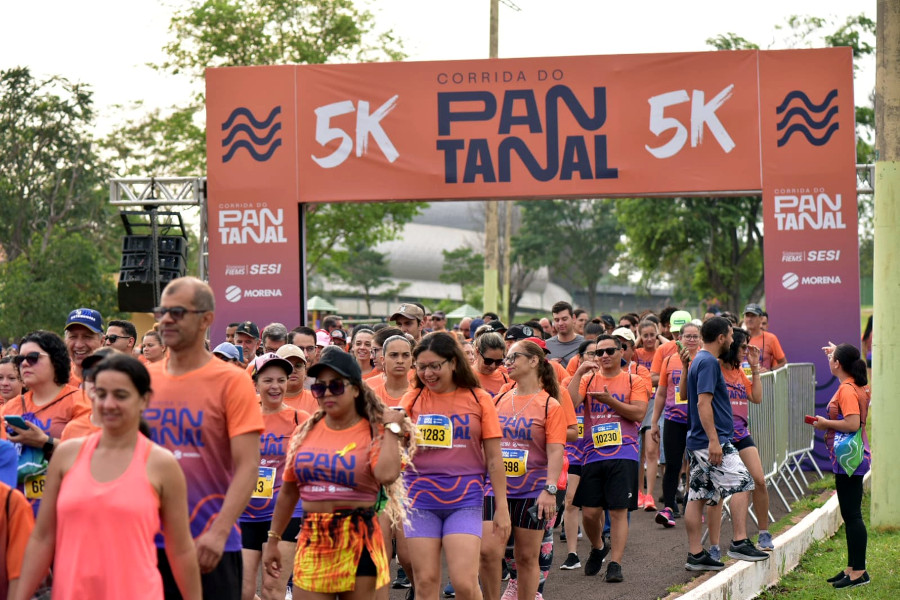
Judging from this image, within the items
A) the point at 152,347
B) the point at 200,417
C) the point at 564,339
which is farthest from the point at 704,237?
the point at 200,417

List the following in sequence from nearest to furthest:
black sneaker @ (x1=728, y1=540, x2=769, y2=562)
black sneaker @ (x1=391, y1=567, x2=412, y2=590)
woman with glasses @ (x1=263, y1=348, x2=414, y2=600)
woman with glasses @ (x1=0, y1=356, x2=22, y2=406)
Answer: woman with glasses @ (x1=263, y1=348, x2=414, y2=600), woman with glasses @ (x1=0, y1=356, x2=22, y2=406), black sneaker @ (x1=728, y1=540, x2=769, y2=562), black sneaker @ (x1=391, y1=567, x2=412, y2=590)

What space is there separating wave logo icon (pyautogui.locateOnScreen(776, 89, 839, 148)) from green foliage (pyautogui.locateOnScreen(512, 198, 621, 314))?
173 feet

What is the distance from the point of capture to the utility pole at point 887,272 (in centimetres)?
1148

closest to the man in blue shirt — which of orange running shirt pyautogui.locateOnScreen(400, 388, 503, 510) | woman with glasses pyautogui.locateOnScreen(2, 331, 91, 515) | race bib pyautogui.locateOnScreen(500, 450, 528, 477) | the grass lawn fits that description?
the grass lawn

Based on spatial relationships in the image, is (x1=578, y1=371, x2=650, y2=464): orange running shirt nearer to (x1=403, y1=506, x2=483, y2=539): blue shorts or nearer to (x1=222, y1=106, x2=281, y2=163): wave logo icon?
(x1=403, y1=506, x2=483, y2=539): blue shorts

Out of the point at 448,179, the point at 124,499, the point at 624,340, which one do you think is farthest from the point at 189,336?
the point at 448,179

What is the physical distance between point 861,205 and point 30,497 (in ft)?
141

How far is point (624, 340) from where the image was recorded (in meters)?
12.0

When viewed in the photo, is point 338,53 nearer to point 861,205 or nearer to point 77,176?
point 77,176

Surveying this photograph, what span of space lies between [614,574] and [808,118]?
9.04 meters

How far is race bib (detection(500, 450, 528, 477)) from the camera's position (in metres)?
7.70

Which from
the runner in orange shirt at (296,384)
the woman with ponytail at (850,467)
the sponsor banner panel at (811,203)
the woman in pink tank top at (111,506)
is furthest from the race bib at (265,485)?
the sponsor banner panel at (811,203)

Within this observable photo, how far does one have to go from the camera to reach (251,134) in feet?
55.4

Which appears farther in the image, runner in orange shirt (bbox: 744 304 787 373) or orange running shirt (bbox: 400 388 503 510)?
runner in orange shirt (bbox: 744 304 787 373)
